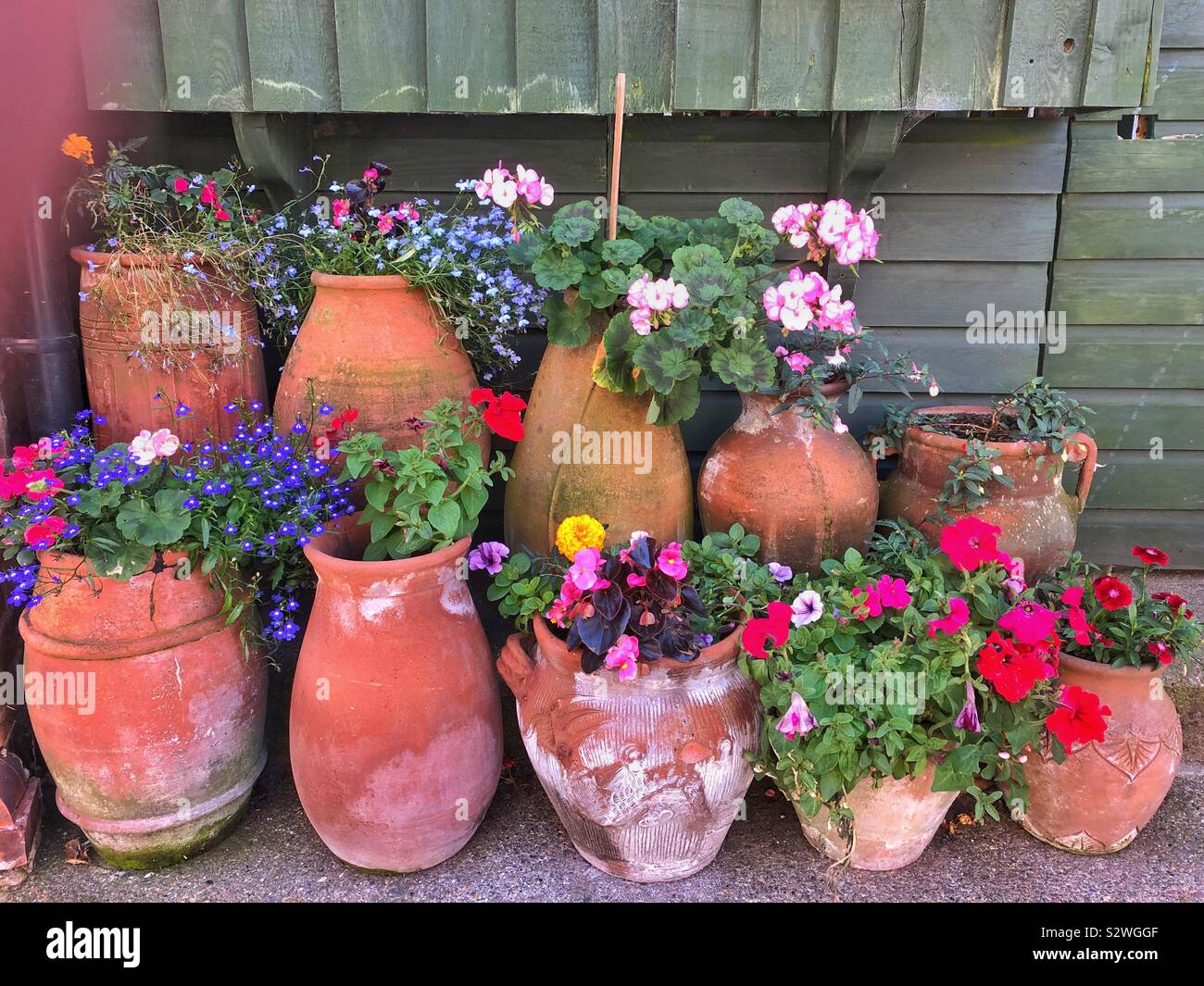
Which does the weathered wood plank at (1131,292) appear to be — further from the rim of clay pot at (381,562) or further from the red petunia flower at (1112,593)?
the rim of clay pot at (381,562)

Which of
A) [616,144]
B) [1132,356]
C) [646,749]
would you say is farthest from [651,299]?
[1132,356]

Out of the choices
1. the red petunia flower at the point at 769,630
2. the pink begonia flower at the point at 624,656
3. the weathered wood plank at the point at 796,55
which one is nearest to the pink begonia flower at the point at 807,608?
the red petunia flower at the point at 769,630

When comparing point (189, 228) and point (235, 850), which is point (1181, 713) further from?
point (189, 228)

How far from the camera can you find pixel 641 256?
8.16 ft

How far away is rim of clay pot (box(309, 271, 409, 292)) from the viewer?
2406 millimetres

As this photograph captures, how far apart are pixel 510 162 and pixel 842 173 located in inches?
38.1

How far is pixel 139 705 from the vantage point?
2.17 meters

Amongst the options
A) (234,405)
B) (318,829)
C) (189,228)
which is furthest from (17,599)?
(189,228)

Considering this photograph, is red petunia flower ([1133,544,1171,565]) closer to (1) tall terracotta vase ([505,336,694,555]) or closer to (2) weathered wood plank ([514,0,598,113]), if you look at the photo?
(1) tall terracotta vase ([505,336,694,555])

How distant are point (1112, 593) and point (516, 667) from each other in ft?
4.57

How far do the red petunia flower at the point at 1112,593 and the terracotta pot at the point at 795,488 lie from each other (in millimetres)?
592

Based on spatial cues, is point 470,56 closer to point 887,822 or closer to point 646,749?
point 646,749

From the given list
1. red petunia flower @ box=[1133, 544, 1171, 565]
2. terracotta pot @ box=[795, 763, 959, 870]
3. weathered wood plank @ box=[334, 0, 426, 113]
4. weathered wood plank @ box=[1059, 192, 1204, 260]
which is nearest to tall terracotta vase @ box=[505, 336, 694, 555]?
weathered wood plank @ box=[334, 0, 426, 113]

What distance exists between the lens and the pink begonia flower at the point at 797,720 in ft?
6.59
